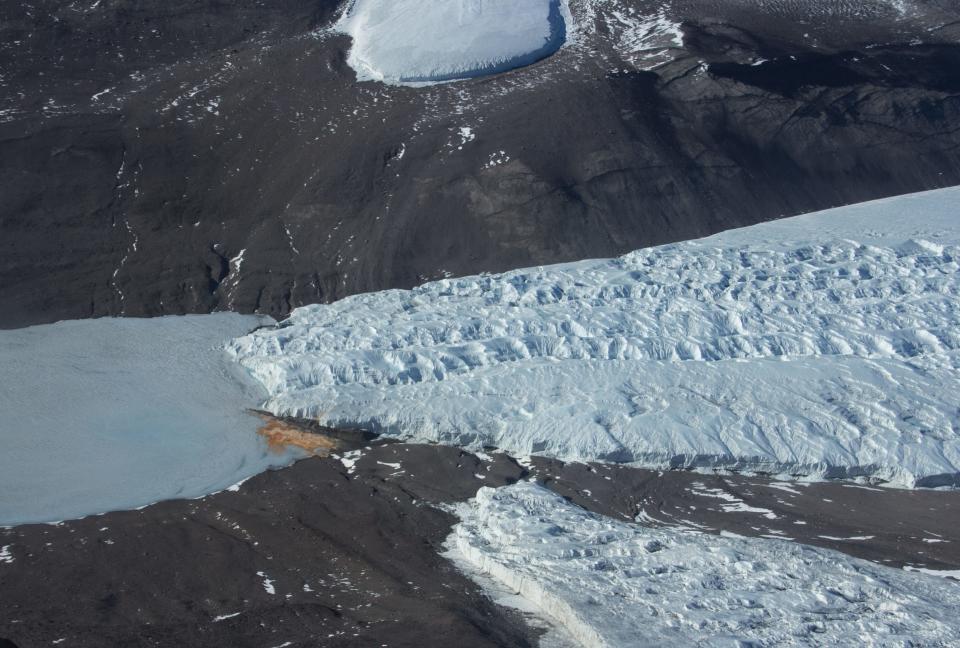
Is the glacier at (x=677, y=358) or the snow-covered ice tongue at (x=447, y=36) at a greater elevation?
the snow-covered ice tongue at (x=447, y=36)

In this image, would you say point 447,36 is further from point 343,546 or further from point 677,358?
point 343,546

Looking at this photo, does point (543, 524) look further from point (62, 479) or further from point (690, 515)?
point (62, 479)

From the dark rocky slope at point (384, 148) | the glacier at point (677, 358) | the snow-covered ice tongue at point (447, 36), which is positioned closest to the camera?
the glacier at point (677, 358)

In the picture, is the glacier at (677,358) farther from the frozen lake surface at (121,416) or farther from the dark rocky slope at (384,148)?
the dark rocky slope at (384,148)

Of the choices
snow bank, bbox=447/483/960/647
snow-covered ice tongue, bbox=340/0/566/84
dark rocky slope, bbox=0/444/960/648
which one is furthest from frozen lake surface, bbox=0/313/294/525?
snow-covered ice tongue, bbox=340/0/566/84

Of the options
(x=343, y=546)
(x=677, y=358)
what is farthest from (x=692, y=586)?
→ (x=677, y=358)

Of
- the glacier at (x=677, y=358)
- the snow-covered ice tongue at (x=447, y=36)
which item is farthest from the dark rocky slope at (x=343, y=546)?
the snow-covered ice tongue at (x=447, y=36)
